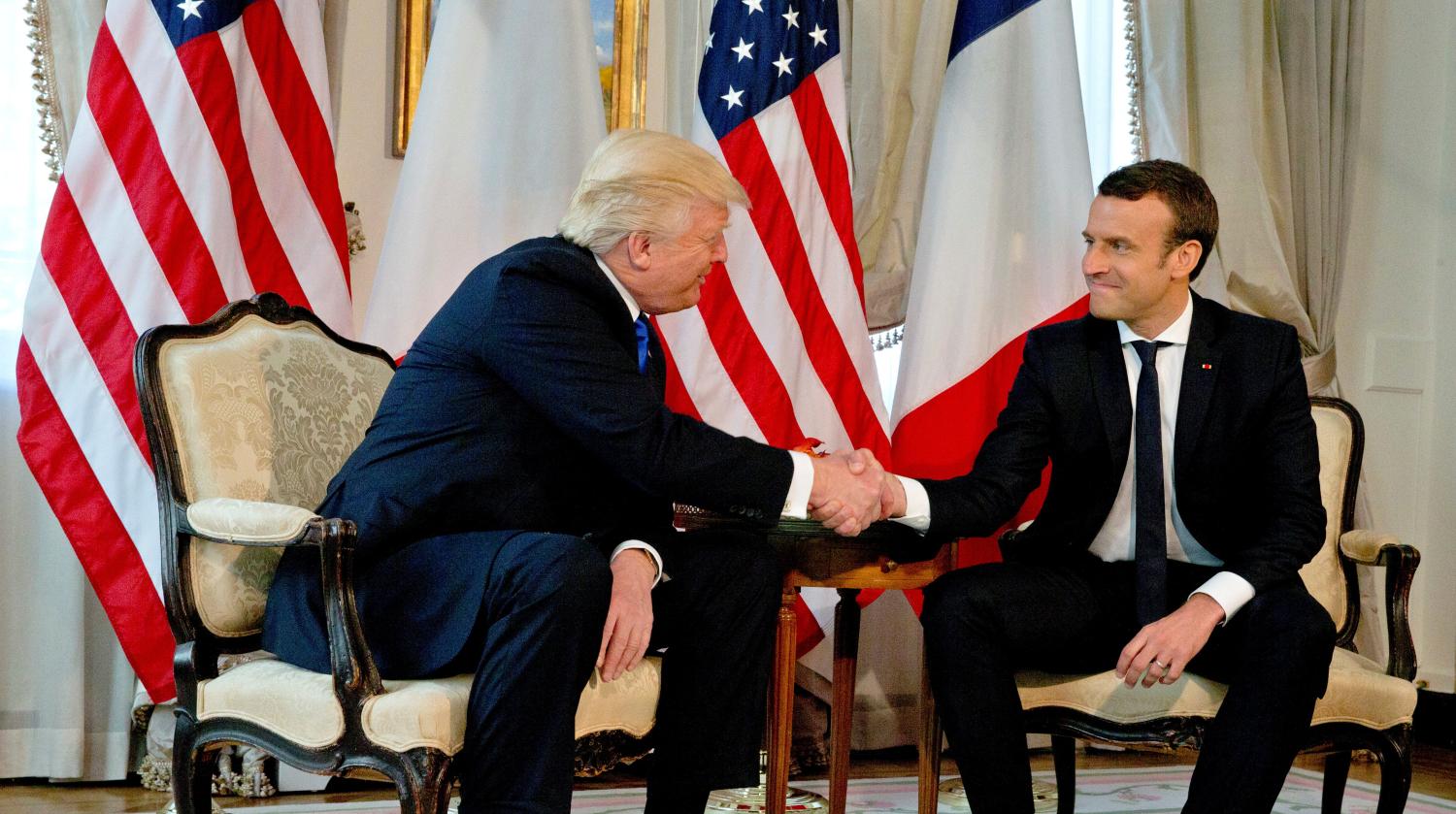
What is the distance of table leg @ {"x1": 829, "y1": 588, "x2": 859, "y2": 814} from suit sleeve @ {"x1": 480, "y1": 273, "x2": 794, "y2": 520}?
2.57ft

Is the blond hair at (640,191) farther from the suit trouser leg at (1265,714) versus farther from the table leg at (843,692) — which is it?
the suit trouser leg at (1265,714)

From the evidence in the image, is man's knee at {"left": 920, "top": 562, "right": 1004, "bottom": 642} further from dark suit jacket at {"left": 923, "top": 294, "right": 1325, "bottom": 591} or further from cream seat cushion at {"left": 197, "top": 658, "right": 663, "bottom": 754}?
cream seat cushion at {"left": 197, "top": 658, "right": 663, "bottom": 754}

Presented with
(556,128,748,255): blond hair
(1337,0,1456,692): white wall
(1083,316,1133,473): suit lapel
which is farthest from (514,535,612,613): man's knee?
(1337,0,1456,692): white wall

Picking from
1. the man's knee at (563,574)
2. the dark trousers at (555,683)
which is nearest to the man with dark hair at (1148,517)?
the dark trousers at (555,683)

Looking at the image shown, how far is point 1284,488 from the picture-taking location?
2.36m

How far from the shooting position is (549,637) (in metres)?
1.77

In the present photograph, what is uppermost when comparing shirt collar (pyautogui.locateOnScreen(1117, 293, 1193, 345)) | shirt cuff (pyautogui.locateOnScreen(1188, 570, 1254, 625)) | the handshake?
shirt collar (pyautogui.locateOnScreen(1117, 293, 1193, 345))

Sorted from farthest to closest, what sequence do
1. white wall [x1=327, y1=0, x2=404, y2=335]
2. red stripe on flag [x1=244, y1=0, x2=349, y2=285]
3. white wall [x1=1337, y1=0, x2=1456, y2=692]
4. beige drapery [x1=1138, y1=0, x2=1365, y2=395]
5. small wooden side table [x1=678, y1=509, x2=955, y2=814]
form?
white wall [x1=1337, y1=0, x2=1456, y2=692]
beige drapery [x1=1138, y1=0, x2=1365, y2=395]
white wall [x1=327, y1=0, x2=404, y2=335]
red stripe on flag [x1=244, y1=0, x2=349, y2=285]
small wooden side table [x1=678, y1=509, x2=955, y2=814]

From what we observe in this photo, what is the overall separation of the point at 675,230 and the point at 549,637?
0.69 m

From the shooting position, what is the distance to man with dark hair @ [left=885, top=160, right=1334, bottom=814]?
82.8 inches

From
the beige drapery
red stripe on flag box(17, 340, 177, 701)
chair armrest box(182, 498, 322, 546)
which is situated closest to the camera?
chair armrest box(182, 498, 322, 546)

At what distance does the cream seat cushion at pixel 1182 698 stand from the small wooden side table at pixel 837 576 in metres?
0.26

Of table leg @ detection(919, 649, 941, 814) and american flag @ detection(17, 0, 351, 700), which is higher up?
american flag @ detection(17, 0, 351, 700)

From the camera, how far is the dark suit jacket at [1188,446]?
2381 mm
